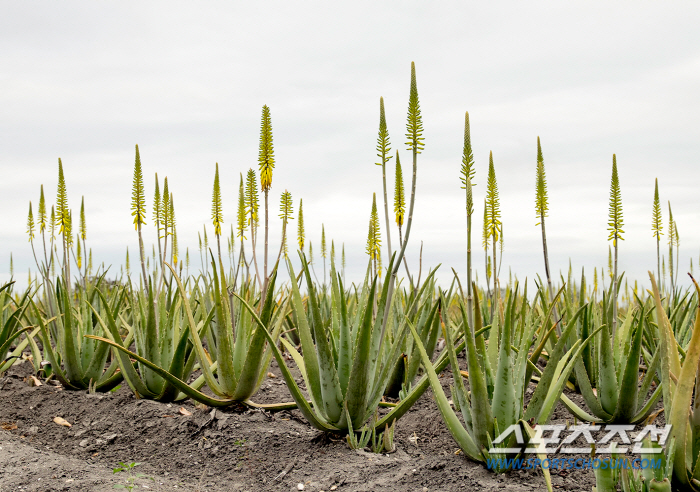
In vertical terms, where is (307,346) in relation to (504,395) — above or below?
above

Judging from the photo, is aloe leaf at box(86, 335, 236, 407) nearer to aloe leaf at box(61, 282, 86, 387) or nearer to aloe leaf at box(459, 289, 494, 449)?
aloe leaf at box(61, 282, 86, 387)

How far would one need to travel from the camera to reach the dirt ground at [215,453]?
7.55ft

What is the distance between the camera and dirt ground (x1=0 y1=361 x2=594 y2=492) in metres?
2.30

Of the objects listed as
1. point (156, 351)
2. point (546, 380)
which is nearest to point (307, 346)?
point (546, 380)

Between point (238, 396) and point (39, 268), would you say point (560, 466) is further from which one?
point (39, 268)

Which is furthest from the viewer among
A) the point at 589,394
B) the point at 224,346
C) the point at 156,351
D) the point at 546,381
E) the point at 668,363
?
the point at 156,351

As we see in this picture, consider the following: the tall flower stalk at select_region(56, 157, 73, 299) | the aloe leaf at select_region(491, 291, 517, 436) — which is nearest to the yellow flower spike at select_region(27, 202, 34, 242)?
the tall flower stalk at select_region(56, 157, 73, 299)

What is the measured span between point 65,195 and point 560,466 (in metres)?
4.58

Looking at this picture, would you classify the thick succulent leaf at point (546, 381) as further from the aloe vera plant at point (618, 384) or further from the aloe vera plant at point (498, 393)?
the aloe vera plant at point (618, 384)

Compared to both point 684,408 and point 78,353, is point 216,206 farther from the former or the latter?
point 684,408

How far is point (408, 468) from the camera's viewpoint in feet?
7.84

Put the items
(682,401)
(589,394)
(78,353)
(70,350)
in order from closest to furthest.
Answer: (682,401)
(589,394)
(70,350)
(78,353)

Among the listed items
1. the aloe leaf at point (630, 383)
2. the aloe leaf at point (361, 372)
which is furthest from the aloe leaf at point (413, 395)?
the aloe leaf at point (630, 383)

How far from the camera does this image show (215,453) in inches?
117
